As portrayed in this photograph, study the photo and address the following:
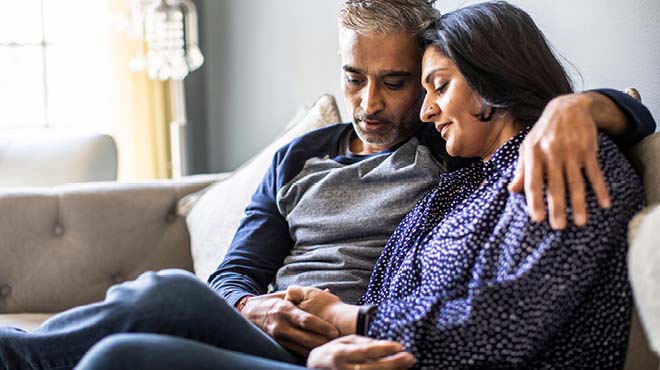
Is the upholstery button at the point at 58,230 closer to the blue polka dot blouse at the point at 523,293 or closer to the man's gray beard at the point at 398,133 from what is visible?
the man's gray beard at the point at 398,133

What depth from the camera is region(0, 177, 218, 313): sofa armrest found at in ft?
7.47

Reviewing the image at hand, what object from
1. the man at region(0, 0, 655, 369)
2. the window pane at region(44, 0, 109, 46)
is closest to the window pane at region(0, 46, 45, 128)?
the window pane at region(44, 0, 109, 46)

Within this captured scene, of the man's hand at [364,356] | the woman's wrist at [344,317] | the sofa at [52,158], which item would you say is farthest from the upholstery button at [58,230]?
the man's hand at [364,356]

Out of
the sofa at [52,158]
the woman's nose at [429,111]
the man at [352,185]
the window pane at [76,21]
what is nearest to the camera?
the woman's nose at [429,111]

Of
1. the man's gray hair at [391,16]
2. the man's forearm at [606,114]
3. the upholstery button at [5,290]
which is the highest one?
the man's gray hair at [391,16]

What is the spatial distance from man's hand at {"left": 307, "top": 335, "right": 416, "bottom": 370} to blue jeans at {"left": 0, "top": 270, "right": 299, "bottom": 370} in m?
0.11

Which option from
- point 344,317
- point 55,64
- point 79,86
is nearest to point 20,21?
point 55,64

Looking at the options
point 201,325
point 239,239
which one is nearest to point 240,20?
point 239,239

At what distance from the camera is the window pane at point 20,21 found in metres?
3.51

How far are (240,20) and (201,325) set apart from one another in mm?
2187

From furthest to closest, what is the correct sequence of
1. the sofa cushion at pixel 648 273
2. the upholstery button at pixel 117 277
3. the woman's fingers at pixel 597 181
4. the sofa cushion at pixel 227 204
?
the upholstery button at pixel 117 277 → the sofa cushion at pixel 227 204 → the woman's fingers at pixel 597 181 → the sofa cushion at pixel 648 273

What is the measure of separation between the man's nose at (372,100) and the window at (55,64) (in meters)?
1.89

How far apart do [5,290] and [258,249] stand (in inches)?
29.9

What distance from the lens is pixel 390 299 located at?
1.57 m
